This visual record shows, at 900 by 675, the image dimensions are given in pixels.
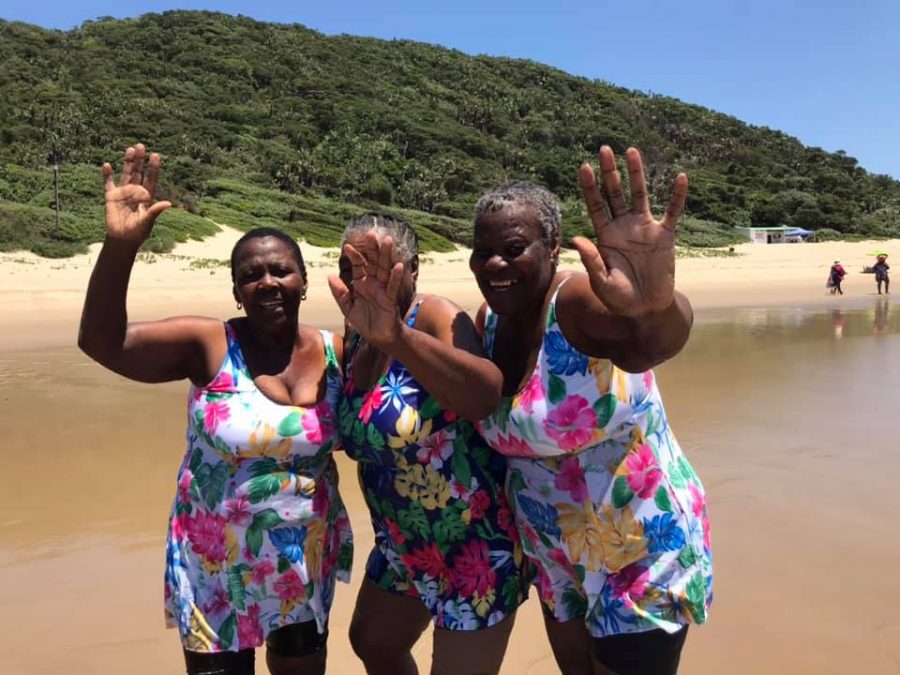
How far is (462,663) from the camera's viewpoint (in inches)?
89.7

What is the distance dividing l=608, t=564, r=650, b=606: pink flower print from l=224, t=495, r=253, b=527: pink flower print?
3.45 feet

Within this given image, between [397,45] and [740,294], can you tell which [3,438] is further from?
[397,45]

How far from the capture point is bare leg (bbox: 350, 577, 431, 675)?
8.13 ft

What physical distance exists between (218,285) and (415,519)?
1628cm

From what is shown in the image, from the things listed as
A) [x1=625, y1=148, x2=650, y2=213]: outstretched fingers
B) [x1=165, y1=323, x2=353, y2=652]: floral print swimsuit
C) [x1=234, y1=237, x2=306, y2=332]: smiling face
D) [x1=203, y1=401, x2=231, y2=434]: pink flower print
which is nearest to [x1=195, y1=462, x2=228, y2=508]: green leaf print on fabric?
[x1=165, y1=323, x2=353, y2=652]: floral print swimsuit

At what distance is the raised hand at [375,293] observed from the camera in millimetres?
2070

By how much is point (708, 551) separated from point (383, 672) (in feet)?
3.68

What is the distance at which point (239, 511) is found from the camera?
7.50 ft

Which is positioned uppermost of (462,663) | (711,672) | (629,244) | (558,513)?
(629,244)

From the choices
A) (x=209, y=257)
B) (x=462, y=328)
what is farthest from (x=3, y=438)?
(x=209, y=257)

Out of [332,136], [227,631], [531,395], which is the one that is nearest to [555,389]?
[531,395]

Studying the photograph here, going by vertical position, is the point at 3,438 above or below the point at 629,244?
below

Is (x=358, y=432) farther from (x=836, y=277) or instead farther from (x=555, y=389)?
(x=836, y=277)

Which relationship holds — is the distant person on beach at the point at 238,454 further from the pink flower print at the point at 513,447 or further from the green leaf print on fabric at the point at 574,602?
the green leaf print on fabric at the point at 574,602
